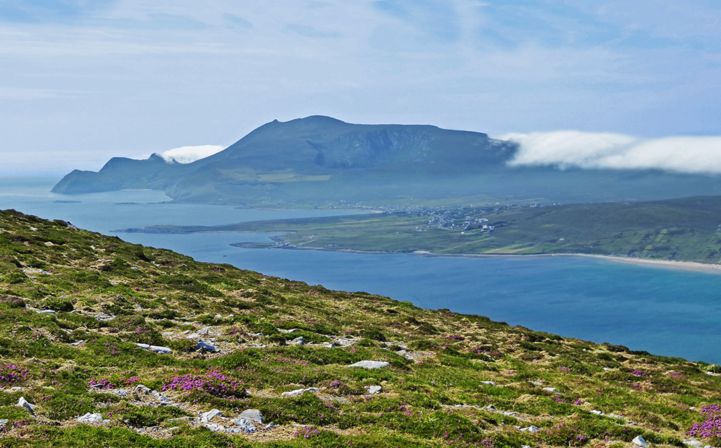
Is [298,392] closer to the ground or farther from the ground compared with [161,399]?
closer to the ground

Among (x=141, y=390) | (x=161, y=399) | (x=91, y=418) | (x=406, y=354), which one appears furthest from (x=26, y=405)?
(x=406, y=354)

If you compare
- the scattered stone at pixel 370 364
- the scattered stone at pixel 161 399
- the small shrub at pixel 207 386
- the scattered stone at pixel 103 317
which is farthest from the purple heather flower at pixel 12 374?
the scattered stone at pixel 370 364

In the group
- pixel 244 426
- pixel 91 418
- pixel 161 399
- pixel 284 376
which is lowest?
pixel 284 376

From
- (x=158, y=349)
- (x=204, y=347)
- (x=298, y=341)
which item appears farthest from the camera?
(x=298, y=341)

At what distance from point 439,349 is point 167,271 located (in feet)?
95.2

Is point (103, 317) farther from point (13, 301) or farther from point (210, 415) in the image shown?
point (210, 415)

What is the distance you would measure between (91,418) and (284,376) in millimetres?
8383

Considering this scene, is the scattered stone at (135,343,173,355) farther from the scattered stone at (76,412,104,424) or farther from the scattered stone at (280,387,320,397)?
the scattered stone at (76,412,104,424)

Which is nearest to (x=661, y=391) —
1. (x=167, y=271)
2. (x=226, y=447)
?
(x=226, y=447)

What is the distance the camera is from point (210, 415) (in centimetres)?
1995

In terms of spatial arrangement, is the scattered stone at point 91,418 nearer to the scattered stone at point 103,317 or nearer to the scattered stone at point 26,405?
the scattered stone at point 26,405

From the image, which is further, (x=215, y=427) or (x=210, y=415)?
(x=210, y=415)

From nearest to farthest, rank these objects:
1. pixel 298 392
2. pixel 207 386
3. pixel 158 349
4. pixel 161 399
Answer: pixel 161 399 → pixel 207 386 → pixel 298 392 → pixel 158 349

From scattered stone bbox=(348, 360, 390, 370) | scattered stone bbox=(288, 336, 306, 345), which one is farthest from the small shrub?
scattered stone bbox=(288, 336, 306, 345)
